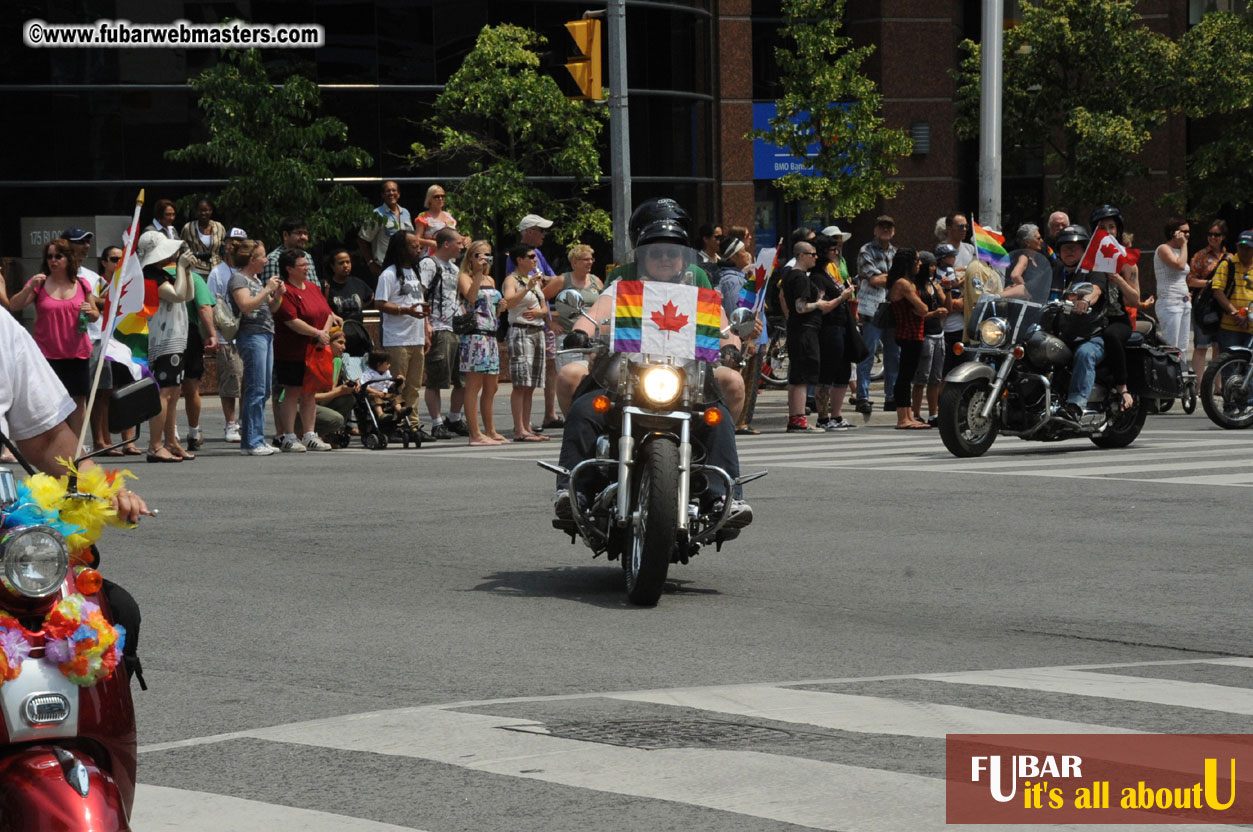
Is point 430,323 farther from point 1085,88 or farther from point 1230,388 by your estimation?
point 1085,88

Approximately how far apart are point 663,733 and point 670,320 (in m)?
3.64

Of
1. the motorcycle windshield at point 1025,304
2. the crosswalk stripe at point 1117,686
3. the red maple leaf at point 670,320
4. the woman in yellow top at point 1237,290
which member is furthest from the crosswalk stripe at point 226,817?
the woman in yellow top at point 1237,290

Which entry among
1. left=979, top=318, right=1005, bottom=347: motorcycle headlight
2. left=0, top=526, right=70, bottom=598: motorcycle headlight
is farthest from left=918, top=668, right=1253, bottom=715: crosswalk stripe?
left=979, top=318, right=1005, bottom=347: motorcycle headlight

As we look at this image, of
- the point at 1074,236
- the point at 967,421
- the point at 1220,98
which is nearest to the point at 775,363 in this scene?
the point at 1074,236

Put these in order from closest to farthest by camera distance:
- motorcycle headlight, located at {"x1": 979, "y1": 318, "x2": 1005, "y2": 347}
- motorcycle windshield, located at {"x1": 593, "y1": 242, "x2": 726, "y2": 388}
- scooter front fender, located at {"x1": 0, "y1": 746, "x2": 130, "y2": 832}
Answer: scooter front fender, located at {"x1": 0, "y1": 746, "x2": 130, "y2": 832} < motorcycle windshield, located at {"x1": 593, "y1": 242, "x2": 726, "y2": 388} < motorcycle headlight, located at {"x1": 979, "y1": 318, "x2": 1005, "y2": 347}

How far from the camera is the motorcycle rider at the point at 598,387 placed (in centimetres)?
927

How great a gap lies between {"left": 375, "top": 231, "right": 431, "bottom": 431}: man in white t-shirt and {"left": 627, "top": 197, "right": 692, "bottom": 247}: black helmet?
860 cm

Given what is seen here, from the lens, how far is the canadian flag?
53.1 feet

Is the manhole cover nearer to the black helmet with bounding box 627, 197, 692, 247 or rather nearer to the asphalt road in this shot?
the asphalt road

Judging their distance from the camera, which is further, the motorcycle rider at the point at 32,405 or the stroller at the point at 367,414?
the stroller at the point at 367,414

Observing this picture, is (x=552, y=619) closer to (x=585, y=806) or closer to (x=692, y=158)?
(x=585, y=806)

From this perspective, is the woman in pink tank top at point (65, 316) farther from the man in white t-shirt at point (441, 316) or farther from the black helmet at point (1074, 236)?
the black helmet at point (1074, 236)

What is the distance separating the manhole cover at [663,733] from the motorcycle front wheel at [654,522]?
2.41 meters

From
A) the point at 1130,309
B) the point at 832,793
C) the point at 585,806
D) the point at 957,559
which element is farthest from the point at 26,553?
the point at 1130,309
